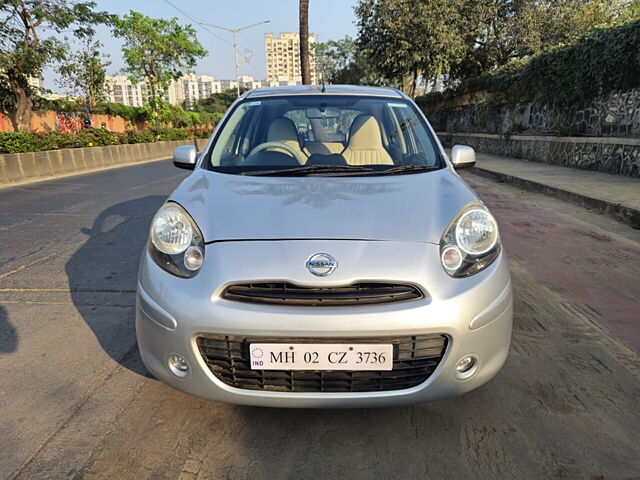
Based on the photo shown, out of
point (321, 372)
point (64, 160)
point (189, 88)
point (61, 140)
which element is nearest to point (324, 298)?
point (321, 372)

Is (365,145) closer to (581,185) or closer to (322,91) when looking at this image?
(322,91)

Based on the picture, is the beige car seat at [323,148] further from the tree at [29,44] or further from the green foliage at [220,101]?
the green foliage at [220,101]

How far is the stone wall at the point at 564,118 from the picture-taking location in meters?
9.95

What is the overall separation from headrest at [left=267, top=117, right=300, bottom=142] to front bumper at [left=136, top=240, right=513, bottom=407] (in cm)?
139

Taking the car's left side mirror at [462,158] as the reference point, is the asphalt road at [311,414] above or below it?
below

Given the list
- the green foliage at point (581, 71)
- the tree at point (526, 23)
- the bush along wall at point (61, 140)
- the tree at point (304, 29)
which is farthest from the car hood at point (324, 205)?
the tree at point (526, 23)

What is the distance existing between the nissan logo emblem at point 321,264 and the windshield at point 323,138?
93 centimetres

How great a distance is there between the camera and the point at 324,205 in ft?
6.98

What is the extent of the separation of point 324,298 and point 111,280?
9.38 feet

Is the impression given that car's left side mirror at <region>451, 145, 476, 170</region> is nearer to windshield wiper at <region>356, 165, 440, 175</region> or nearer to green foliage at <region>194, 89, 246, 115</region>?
windshield wiper at <region>356, 165, 440, 175</region>

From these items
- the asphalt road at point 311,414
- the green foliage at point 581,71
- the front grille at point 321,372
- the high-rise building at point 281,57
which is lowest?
the asphalt road at point 311,414

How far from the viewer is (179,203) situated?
221 centimetres

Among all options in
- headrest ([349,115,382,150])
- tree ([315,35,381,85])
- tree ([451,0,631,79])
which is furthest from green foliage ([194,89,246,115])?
headrest ([349,115,382,150])

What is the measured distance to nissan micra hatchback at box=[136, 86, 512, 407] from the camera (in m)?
1.75
